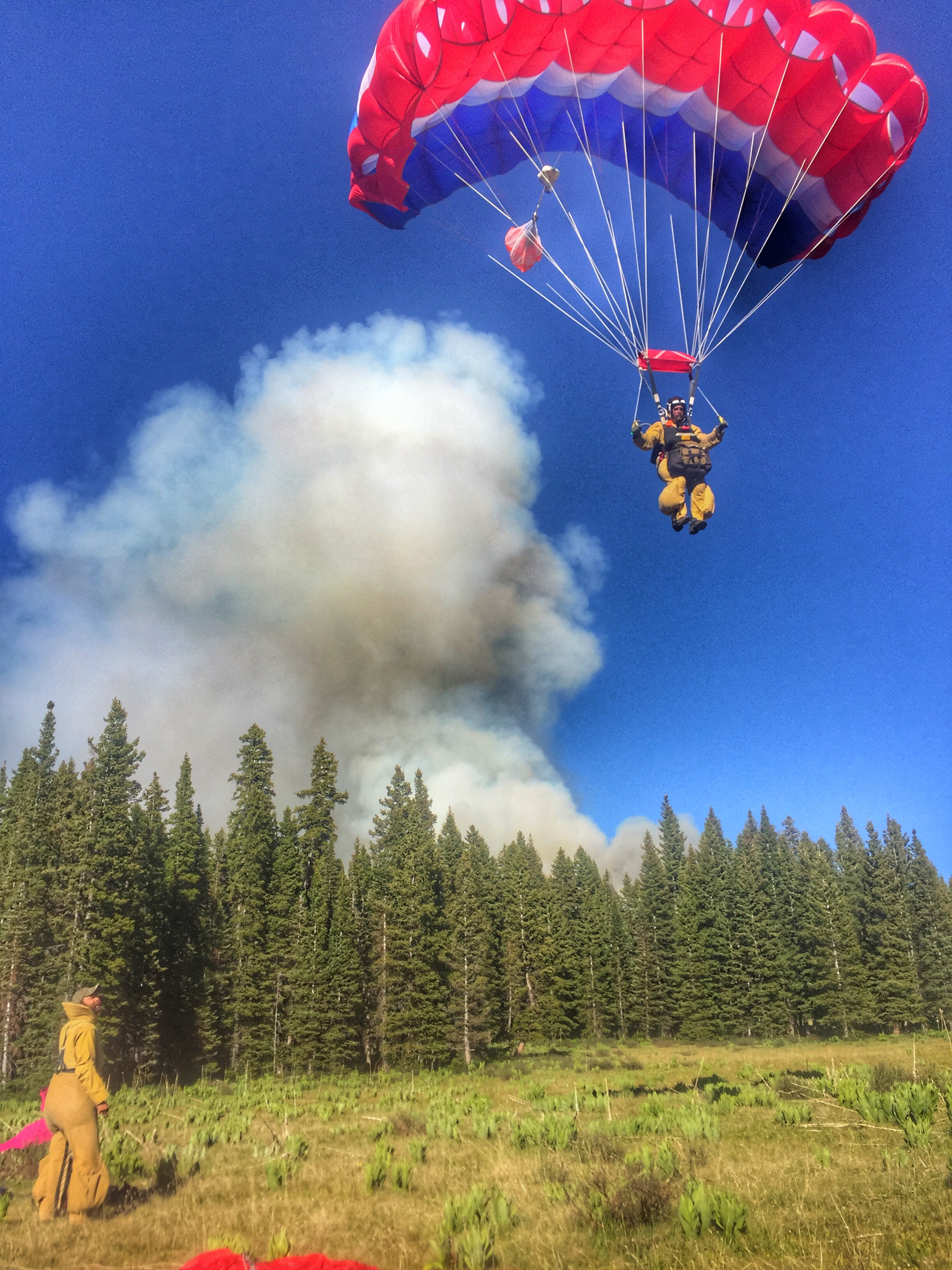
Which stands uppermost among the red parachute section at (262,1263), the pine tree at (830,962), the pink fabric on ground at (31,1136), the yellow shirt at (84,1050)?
the yellow shirt at (84,1050)

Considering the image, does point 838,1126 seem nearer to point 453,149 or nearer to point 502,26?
point 502,26

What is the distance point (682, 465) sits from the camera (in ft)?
42.0

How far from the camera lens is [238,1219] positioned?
734 cm

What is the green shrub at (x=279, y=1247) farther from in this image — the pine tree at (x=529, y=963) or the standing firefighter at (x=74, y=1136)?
the pine tree at (x=529, y=963)

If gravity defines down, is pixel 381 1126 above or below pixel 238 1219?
below

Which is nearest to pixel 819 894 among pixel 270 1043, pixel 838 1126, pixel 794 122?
pixel 270 1043

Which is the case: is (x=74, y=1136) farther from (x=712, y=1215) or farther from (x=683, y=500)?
(x=683, y=500)

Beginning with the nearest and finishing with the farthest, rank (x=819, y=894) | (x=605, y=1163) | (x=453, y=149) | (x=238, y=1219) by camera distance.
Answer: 1. (x=238, y=1219)
2. (x=605, y=1163)
3. (x=453, y=149)
4. (x=819, y=894)

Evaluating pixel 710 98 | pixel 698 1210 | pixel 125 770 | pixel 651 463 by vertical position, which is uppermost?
pixel 710 98

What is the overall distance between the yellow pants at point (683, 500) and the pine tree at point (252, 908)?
105 ft

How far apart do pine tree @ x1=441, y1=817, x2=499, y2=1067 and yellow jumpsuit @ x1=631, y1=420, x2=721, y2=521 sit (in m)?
32.6

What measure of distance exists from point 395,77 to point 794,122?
874cm

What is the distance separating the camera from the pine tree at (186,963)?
32562mm

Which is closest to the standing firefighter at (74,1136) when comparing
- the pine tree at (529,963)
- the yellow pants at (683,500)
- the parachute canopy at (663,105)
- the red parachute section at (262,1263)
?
the red parachute section at (262,1263)
